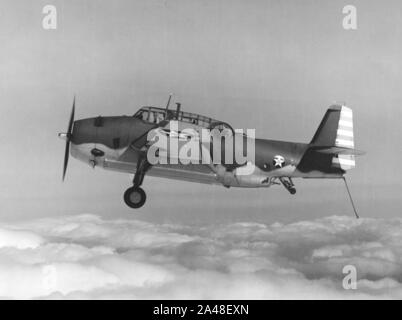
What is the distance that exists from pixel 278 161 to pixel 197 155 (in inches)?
103

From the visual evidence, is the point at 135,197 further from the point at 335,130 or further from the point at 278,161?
the point at 335,130

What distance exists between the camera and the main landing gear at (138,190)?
560 inches

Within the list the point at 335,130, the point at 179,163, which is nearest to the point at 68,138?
the point at 179,163

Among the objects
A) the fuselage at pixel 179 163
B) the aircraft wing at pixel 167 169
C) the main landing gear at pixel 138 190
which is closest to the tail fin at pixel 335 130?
the fuselage at pixel 179 163

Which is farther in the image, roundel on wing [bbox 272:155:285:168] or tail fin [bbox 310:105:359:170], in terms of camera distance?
tail fin [bbox 310:105:359:170]

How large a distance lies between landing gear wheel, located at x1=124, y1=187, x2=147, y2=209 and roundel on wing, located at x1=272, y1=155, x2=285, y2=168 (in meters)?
4.18

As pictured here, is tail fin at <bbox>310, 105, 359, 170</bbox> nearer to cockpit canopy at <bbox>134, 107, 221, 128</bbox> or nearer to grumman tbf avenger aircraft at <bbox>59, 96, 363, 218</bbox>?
grumman tbf avenger aircraft at <bbox>59, 96, 363, 218</bbox>

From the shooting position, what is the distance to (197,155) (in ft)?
47.4

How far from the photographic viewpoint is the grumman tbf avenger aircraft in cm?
1413

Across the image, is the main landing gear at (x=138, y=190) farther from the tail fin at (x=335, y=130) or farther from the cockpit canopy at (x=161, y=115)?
the tail fin at (x=335, y=130)

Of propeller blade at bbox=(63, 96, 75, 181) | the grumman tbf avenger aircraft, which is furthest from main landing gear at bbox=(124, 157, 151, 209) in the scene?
propeller blade at bbox=(63, 96, 75, 181)
